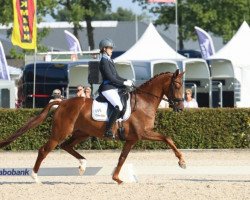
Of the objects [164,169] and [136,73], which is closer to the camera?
[164,169]

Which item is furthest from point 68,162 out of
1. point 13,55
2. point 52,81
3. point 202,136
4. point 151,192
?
point 13,55

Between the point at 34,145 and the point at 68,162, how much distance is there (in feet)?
12.1

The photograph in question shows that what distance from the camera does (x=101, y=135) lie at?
16391mm

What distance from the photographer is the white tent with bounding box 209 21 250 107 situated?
108 ft

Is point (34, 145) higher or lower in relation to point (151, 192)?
lower

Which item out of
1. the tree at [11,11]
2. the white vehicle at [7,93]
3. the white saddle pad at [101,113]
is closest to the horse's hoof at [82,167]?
the white saddle pad at [101,113]

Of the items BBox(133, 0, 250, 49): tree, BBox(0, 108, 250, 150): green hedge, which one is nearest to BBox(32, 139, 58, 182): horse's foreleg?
BBox(0, 108, 250, 150): green hedge

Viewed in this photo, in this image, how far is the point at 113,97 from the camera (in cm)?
1628

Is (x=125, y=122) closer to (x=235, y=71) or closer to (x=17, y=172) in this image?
(x=17, y=172)

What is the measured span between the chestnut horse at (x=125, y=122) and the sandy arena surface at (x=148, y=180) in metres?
0.66

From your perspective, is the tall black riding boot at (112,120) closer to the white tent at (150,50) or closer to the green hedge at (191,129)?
the green hedge at (191,129)

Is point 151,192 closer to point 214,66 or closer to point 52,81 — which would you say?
point 52,81

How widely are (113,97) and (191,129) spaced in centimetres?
861

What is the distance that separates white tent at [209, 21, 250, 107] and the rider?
53.1 ft
